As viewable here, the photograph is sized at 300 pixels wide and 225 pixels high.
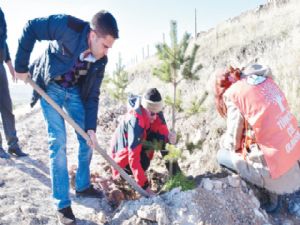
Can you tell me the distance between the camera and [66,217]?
11.7ft

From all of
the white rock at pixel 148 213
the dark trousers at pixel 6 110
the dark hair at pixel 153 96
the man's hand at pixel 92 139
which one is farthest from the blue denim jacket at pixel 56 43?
the dark trousers at pixel 6 110

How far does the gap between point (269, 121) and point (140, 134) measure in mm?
1374

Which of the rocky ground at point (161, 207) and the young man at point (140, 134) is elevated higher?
the young man at point (140, 134)

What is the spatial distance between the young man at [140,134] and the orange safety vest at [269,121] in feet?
3.15

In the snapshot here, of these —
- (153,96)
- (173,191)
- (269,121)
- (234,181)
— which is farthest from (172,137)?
(269,121)

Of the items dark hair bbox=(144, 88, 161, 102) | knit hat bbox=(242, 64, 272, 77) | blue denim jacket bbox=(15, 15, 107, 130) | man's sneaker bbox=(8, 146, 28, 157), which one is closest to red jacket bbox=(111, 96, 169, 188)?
dark hair bbox=(144, 88, 161, 102)

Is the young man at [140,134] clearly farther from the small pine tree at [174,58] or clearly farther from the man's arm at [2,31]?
the man's arm at [2,31]

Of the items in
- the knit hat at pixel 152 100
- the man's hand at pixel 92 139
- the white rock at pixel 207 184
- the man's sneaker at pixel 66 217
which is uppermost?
the knit hat at pixel 152 100

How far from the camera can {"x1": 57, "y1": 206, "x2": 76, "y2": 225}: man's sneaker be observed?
3.54m

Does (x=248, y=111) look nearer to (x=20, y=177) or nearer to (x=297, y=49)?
(x=20, y=177)

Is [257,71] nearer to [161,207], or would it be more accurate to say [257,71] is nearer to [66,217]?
[161,207]

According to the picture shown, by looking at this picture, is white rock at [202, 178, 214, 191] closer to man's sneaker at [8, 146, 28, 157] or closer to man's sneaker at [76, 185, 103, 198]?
man's sneaker at [76, 185, 103, 198]

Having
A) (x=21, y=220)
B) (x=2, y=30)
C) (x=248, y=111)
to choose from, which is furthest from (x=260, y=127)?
A: (x=2, y=30)

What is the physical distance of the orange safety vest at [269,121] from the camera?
12.1 feet
